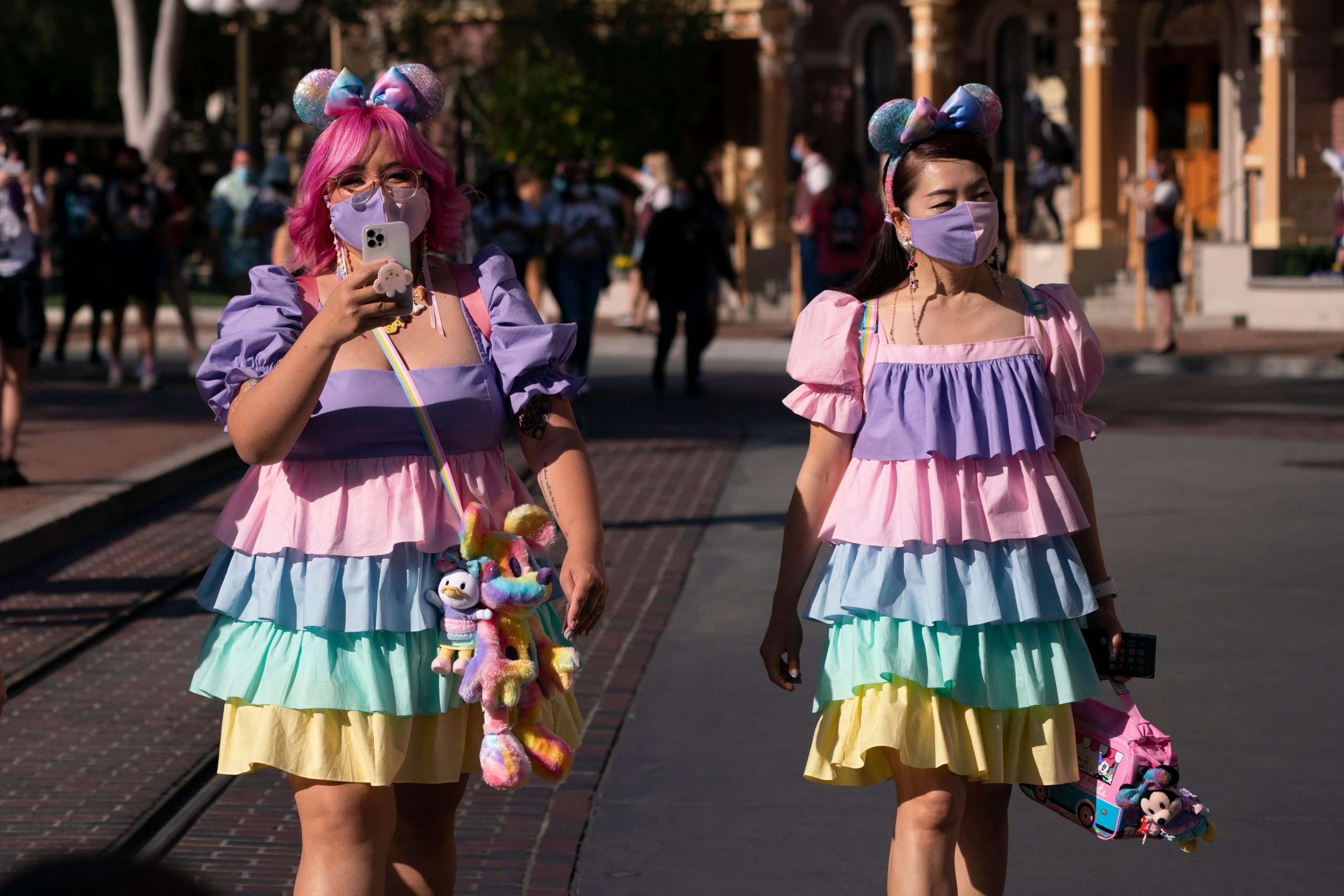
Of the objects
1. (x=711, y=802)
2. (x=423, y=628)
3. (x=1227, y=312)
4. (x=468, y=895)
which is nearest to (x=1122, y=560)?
(x=711, y=802)

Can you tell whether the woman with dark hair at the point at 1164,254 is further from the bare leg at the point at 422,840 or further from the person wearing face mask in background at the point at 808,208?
the bare leg at the point at 422,840

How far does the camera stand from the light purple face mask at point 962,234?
12.1 ft

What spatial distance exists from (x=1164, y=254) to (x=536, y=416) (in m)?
15.9

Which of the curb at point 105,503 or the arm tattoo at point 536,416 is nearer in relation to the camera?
the arm tattoo at point 536,416

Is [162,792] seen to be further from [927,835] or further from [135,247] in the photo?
[135,247]

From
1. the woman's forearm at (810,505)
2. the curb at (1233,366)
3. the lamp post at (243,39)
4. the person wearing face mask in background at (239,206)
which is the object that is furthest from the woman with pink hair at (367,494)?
the lamp post at (243,39)

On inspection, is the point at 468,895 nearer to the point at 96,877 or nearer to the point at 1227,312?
the point at 96,877

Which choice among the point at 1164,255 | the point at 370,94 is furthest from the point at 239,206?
the point at 370,94

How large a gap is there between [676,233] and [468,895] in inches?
445

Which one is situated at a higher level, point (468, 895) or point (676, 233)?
point (676, 233)

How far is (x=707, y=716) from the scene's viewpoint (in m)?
6.10

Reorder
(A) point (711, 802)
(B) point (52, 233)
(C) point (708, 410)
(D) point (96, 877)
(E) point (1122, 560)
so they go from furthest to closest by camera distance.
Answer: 1. (B) point (52, 233)
2. (C) point (708, 410)
3. (E) point (1122, 560)
4. (A) point (711, 802)
5. (D) point (96, 877)

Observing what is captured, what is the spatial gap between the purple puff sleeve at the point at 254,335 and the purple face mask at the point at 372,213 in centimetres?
15

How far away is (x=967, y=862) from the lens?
12.4 ft
